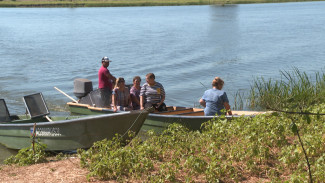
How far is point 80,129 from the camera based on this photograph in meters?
9.68

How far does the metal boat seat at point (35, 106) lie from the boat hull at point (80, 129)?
665 millimetres

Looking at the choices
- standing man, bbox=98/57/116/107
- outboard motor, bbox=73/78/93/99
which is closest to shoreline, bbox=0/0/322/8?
outboard motor, bbox=73/78/93/99

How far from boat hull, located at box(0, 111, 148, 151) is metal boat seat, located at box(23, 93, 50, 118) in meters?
0.67

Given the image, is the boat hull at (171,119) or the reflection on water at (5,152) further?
the reflection on water at (5,152)

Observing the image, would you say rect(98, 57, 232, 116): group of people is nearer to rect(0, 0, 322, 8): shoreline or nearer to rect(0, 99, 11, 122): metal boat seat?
rect(0, 99, 11, 122): metal boat seat

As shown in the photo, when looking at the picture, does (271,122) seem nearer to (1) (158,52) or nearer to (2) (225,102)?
(2) (225,102)

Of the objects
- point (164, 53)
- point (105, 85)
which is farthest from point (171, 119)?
point (164, 53)

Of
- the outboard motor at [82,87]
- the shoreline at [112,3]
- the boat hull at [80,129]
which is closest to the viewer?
the boat hull at [80,129]

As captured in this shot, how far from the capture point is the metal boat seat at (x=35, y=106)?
35.7ft

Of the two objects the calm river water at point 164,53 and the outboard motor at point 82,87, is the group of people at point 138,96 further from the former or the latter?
the calm river water at point 164,53

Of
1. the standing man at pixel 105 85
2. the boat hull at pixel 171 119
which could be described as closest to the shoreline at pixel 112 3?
the standing man at pixel 105 85

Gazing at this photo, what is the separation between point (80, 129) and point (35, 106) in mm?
1846

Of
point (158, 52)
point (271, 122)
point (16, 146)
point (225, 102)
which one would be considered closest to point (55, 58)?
point (158, 52)

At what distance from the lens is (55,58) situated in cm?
2725
